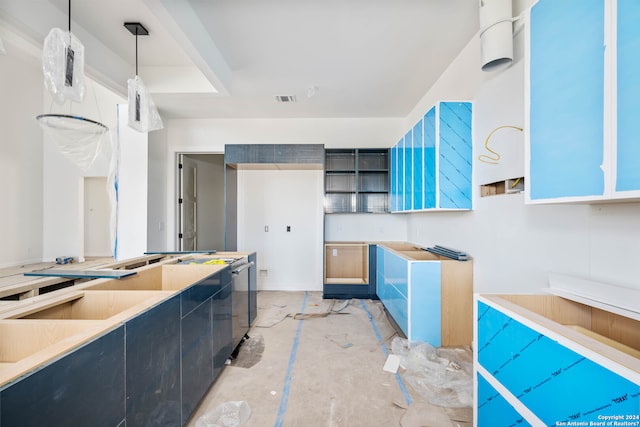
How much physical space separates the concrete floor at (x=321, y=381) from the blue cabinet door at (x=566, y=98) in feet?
5.20

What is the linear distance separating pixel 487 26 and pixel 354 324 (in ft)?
10.3

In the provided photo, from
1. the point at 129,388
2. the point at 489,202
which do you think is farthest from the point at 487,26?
the point at 129,388

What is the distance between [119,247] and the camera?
3.95 metres

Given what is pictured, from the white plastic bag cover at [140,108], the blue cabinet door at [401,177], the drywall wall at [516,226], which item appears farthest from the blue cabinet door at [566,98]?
the white plastic bag cover at [140,108]

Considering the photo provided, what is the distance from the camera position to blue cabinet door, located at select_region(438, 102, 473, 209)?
2467 millimetres

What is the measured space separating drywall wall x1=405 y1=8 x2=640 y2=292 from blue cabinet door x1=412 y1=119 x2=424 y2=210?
0.37 m

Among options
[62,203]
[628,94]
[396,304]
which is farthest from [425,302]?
[62,203]

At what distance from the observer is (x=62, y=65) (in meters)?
1.72

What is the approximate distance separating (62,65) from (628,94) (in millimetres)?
2957

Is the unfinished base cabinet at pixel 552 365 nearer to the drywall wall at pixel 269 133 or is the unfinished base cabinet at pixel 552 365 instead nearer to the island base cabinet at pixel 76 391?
the island base cabinet at pixel 76 391

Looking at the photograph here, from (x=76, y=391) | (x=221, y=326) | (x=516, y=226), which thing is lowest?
(x=221, y=326)

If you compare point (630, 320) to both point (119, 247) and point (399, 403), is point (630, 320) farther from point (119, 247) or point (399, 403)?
point (119, 247)

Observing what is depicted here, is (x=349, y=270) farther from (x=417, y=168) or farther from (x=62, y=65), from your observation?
(x=62, y=65)

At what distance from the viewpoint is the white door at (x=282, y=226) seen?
469cm
